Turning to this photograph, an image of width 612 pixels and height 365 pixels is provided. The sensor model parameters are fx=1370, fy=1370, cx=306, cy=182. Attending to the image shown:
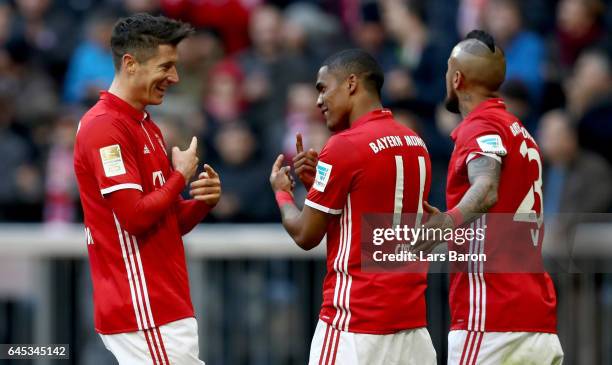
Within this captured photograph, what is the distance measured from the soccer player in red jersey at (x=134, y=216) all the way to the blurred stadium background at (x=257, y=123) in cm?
307

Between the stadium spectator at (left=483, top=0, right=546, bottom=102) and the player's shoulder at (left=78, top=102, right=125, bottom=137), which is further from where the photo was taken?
the stadium spectator at (left=483, top=0, right=546, bottom=102)

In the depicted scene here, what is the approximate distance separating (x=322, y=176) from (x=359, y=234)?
14.3 inches

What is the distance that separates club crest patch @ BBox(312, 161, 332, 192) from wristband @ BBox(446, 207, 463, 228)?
2.19ft

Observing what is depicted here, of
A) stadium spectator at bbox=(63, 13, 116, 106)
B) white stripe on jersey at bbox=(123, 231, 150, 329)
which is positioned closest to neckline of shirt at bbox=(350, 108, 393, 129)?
white stripe on jersey at bbox=(123, 231, 150, 329)

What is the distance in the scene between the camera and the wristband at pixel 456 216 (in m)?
7.02

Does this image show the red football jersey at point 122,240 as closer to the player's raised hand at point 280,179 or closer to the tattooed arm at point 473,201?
the player's raised hand at point 280,179

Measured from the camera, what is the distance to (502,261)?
7.45 m

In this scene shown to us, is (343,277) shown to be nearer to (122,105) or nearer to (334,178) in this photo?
(334,178)

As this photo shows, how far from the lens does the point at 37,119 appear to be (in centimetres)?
1450

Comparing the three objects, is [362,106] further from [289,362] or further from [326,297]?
[289,362]

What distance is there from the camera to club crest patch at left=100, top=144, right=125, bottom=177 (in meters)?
6.97

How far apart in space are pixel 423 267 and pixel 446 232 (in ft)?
1.16

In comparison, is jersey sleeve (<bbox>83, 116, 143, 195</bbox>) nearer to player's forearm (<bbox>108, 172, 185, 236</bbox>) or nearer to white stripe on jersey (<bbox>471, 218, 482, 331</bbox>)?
player's forearm (<bbox>108, 172, 185, 236</bbox>)

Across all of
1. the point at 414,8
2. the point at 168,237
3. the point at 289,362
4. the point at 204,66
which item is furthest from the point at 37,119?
the point at 168,237
